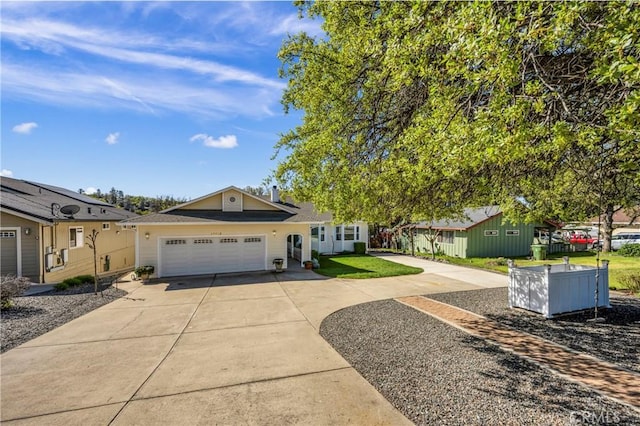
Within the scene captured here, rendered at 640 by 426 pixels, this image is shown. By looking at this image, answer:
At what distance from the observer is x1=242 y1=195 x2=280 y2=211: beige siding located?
17.2 m

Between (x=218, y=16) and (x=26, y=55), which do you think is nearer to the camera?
(x=218, y=16)

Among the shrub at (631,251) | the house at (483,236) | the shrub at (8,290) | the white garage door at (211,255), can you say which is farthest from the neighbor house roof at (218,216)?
the shrub at (631,251)

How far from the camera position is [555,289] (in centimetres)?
809

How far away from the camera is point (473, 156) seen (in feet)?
12.9

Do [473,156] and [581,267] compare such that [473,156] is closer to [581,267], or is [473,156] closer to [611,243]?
[581,267]

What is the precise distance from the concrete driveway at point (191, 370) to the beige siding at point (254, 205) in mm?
7901

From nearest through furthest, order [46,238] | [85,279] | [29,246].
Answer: [29,246] < [46,238] < [85,279]

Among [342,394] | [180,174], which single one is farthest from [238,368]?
[180,174]

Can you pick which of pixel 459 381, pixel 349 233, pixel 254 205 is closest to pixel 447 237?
pixel 349 233

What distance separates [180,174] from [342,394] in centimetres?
2655

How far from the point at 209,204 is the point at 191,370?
1246 centimetres

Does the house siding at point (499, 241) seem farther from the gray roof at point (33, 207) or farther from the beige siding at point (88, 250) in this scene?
the gray roof at point (33, 207)

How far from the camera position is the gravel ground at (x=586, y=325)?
5.89 m

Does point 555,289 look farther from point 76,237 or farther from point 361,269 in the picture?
point 76,237
